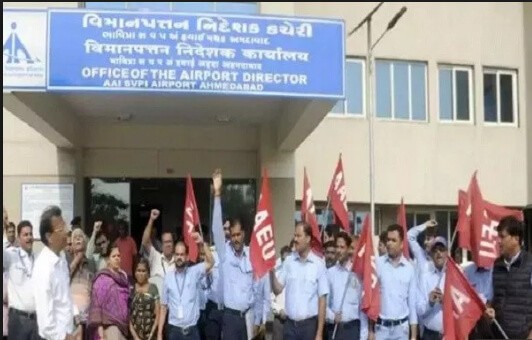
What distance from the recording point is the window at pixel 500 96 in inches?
777

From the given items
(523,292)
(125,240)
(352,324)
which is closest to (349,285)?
(352,324)

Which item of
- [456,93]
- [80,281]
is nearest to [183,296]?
[80,281]

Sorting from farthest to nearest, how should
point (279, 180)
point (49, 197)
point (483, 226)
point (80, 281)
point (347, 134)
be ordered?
point (347, 134) < point (279, 180) < point (49, 197) < point (80, 281) < point (483, 226)

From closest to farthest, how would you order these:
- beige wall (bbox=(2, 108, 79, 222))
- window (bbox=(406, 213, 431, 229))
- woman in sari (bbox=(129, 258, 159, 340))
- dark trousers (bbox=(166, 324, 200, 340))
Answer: dark trousers (bbox=(166, 324, 200, 340)) → woman in sari (bbox=(129, 258, 159, 340)) → beige wall (bbox=(2, 108, 79, 222)) → window (bbox=(406, 213, 431, 229))

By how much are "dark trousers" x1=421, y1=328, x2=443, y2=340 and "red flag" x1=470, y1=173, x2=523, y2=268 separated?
87 centimetres

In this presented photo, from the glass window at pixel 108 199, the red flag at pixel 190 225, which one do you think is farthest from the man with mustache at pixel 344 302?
the glass window at pixel 108 199

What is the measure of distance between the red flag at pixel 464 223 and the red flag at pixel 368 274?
131 cm

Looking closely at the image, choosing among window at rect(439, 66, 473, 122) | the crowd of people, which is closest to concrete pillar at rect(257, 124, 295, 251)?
the crowd of people

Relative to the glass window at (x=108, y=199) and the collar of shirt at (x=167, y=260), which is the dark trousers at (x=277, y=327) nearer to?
the collar of shirt at (x=167, y=260)

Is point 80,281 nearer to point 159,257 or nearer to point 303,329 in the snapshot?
point 159,257

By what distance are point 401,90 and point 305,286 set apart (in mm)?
11396

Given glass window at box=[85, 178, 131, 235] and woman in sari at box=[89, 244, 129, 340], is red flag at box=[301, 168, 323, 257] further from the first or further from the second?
glass window at box=[85, 178, 131, 235]

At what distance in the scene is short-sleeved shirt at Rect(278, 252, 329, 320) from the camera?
8211 mm

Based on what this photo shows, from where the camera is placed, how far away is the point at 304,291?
27.0 ft
